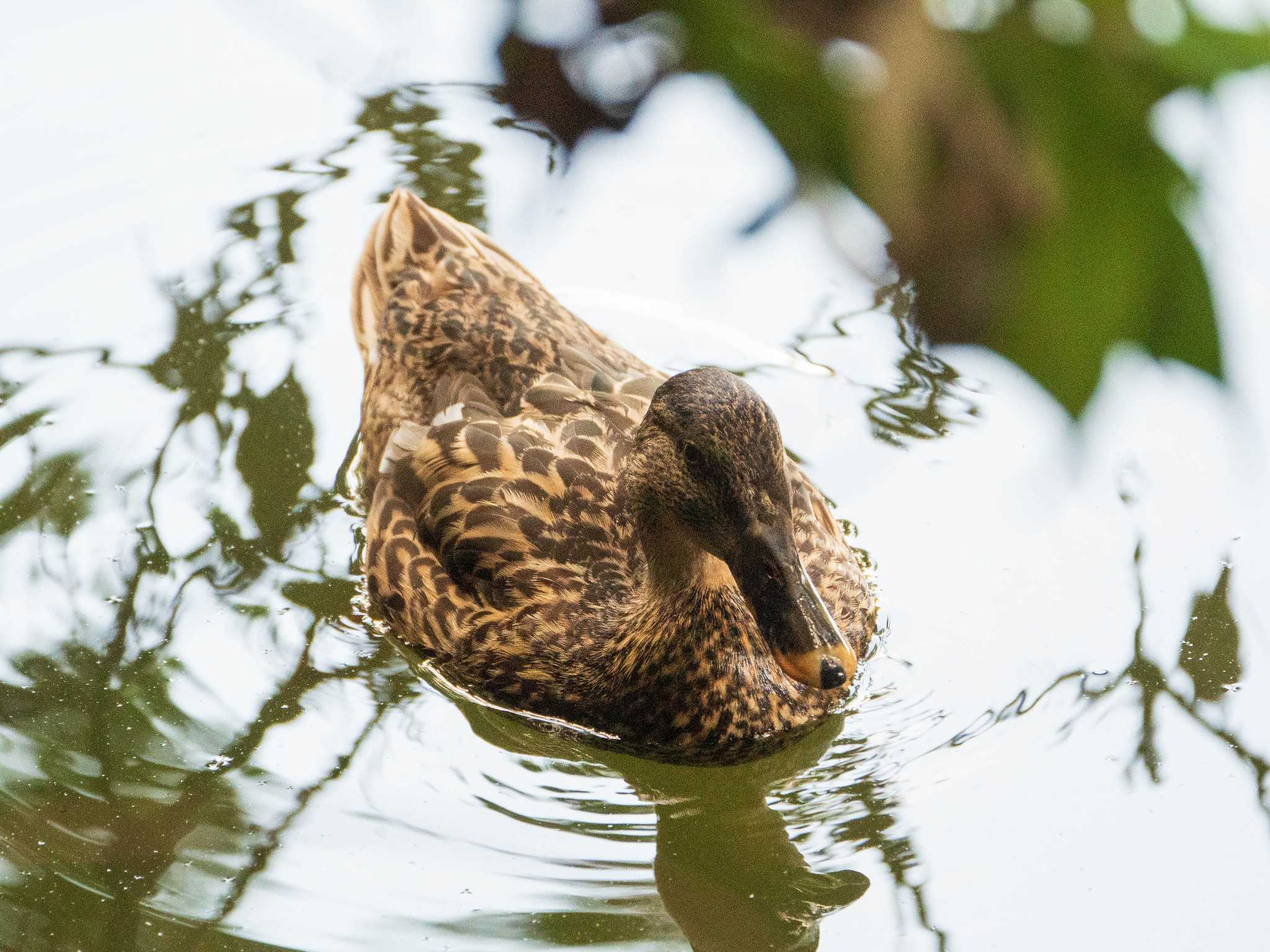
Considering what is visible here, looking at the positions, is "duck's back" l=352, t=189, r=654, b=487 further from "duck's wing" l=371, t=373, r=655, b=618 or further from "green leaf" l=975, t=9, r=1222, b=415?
"green leaf" l=975, t=9, r=1222, b=415

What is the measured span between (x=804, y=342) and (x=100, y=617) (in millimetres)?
2380

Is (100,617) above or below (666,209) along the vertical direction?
below

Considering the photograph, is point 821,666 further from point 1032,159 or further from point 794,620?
point 1032,159

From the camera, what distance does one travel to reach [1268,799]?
11.8 feet

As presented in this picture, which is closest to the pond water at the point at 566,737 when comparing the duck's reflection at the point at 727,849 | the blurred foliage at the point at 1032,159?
the duck's reflection at the point at 727,849

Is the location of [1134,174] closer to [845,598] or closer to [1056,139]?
[1056,139]

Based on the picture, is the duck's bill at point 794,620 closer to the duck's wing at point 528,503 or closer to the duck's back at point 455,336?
the duck's wing at point 528,503

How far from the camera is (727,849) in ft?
11.5

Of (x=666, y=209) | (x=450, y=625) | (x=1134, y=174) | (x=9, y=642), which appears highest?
(x=1134, y=174)

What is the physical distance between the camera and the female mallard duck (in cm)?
333

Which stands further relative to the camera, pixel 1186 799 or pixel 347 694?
pixel 347 694

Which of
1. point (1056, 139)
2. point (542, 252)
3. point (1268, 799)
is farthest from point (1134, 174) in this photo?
point (542, 252)

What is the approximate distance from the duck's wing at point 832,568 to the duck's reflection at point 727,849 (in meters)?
0.25

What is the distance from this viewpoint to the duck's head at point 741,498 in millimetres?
3221
